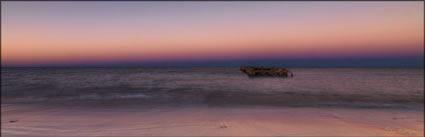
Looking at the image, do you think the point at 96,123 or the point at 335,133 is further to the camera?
the point at 96,123

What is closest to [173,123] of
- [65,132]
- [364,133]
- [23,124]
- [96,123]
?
[96,123]

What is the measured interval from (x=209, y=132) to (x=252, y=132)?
3.33ft

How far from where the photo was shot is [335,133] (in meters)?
5.44

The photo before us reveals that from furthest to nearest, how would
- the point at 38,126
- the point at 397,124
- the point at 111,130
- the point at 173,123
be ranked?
the point at 397,124
the point at 173,123
the point at 38,126
the point at 111,130

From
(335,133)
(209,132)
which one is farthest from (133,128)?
(335,133)

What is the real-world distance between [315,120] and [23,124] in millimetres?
8154

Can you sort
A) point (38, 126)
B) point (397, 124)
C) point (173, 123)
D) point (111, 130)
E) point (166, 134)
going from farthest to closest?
point (397, 124) < point (173, 123) < point (38, 126) < point (111, 130) < point (166, 134)

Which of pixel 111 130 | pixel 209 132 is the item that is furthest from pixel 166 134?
pixel 111 130

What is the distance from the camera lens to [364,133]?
5500 mm

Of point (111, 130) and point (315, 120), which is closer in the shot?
point (111, 130)

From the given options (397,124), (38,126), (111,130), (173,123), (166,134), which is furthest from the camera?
(397,124)

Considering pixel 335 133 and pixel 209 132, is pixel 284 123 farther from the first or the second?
pixel 209 132

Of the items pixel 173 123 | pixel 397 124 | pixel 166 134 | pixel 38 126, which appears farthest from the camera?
pixel 397 124

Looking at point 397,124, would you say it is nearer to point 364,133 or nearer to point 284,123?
point 364,133
